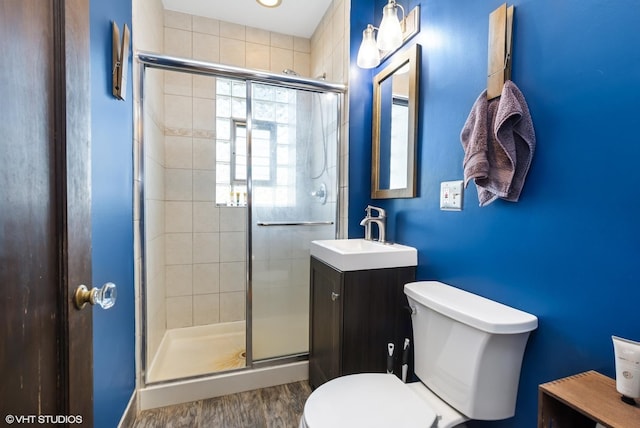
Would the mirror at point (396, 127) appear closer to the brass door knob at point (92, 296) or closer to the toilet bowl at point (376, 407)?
the toilet bowl at point (376, 407)

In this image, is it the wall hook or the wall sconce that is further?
the wall sconce

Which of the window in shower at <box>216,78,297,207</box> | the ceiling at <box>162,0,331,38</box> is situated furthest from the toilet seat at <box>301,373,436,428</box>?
the ceiling at <box>162,0,331,38</box>

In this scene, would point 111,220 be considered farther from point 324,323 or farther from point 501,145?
point 501,145

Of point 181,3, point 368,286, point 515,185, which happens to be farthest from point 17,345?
point 181,3

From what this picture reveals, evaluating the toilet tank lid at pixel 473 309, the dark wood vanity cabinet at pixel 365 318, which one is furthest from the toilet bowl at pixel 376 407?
the toilet tank lid at pixel 473 309

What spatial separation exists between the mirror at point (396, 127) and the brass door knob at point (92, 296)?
1.30m

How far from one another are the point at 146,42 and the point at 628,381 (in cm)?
246

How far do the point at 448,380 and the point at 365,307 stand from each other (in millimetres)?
438

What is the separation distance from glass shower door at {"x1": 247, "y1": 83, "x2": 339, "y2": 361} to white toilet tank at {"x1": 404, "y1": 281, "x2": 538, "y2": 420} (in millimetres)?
1071

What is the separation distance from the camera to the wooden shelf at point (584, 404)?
0.57 meters

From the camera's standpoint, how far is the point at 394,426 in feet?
2.90

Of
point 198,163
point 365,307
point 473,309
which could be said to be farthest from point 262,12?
point 473,309

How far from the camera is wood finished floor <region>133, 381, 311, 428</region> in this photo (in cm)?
151

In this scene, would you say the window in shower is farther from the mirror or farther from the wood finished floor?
the wood finished floor
